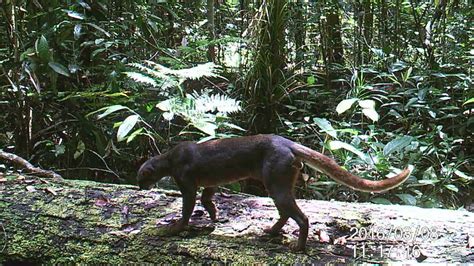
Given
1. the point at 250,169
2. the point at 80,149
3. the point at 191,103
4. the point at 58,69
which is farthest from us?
the point at 80,149

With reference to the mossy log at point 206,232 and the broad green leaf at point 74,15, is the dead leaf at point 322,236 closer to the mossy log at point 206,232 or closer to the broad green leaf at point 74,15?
the mossy log at point 206,232

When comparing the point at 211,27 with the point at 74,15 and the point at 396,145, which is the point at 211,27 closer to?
the point at 74,15

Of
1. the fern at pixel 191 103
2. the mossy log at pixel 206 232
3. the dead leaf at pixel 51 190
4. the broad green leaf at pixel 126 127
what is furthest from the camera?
the fern at pixel 191 103

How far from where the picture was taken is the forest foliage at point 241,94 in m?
4.88

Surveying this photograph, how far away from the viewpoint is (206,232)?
10.9 feet

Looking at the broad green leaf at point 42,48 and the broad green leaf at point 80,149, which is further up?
the broad green leaf at point 42,48

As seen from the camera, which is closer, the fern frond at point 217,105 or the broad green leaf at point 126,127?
the broad green leaf at point 126,127

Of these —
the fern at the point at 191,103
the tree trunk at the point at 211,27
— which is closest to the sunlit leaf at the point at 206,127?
the fern at the point at 191,103

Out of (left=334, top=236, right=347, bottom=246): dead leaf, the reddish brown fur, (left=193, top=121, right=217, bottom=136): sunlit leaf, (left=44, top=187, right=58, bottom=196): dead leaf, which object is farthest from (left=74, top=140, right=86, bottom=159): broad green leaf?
(left=334, top=236, right=347, bottom=246): dead leaf

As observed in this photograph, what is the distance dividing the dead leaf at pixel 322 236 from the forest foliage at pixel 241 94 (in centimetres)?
121

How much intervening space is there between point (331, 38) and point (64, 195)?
5263mm

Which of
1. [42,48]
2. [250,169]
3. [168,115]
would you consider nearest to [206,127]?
[168,115]

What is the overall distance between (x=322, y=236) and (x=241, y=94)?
3292mm

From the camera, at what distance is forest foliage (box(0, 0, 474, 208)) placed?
192 inches
